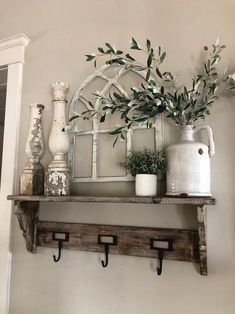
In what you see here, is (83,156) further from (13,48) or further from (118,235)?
(13,48)

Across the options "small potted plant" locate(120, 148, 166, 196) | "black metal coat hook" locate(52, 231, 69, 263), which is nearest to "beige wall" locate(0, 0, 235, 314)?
"black metal coat hook" locate(52, 231, 69, 263)

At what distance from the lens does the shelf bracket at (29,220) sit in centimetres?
112

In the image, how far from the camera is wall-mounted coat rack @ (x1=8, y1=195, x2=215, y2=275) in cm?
87

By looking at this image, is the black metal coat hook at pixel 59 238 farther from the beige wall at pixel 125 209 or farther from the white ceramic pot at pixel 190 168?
the white ceramic pot at pixel 190 168

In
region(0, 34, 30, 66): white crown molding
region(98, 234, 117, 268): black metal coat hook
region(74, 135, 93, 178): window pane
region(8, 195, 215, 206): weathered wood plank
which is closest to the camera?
region(8, 195, 215, 206): weathered wood plank

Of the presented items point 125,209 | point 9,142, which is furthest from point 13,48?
point 125,209

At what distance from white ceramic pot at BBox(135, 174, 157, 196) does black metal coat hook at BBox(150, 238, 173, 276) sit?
180 millimetres

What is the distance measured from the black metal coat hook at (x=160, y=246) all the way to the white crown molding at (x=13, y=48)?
111 centimetres

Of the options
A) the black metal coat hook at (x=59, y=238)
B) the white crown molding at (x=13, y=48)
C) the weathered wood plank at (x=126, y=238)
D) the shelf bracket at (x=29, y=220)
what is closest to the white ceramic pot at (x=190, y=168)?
the weathered wood plank at (x=126, y=238)

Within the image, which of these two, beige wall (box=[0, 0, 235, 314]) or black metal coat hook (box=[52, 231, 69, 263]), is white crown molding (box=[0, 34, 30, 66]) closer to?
beige wall (box=[0, 0, 235, 314])

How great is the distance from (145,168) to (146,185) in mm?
64

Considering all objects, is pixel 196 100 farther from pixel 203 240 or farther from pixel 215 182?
pixel 203 240

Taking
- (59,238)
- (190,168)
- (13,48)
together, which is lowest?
(59,238)

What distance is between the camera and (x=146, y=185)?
94 cm
